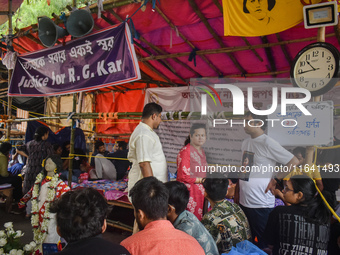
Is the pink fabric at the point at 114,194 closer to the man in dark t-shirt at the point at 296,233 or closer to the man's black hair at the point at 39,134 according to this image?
the man's black hair at the point at 39,134

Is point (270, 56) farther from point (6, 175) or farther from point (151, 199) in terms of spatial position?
point (6, 175)

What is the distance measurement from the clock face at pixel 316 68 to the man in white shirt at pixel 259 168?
1.60ft

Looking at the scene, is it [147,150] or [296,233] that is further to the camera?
[147,150]

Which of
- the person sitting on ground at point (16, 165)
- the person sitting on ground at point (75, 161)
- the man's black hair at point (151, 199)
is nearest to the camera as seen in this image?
the man's black hair at point (151, 199)

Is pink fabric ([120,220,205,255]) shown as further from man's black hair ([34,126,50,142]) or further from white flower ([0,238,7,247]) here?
man's black hair ([34,126,50,142])

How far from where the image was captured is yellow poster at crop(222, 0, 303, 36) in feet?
8.58

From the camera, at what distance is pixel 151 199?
1413mm

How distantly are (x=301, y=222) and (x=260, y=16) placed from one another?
86.9 inches

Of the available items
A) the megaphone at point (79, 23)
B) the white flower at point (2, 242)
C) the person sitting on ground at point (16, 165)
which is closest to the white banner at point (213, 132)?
A: the megaphone at point (79, 23)

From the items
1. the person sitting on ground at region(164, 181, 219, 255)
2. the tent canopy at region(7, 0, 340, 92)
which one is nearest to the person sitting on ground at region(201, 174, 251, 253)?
the person sitting on ground at region(164, 181, 219, 255)

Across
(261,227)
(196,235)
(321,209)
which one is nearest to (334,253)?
(321,209)

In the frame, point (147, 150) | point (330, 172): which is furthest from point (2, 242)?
point (330, 172)

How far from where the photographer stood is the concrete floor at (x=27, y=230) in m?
3.57

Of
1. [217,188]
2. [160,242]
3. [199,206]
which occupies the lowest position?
[199,206]
